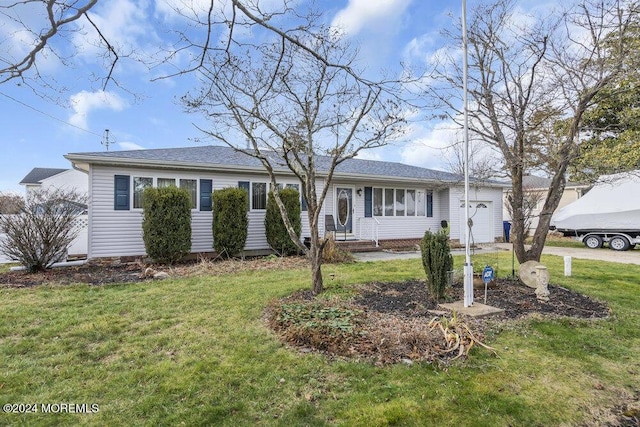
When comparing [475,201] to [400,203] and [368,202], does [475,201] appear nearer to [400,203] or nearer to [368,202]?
[400,203]

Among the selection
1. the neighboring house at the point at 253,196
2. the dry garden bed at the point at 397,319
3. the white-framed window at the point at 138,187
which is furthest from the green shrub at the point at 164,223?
the dry garden bed at the point at 397,319

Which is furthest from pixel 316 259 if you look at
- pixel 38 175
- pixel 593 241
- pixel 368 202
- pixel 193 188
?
pixel 38 175

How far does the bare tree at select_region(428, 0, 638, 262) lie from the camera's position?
19.1ft

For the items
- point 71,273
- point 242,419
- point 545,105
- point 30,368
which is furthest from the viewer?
point 71,273

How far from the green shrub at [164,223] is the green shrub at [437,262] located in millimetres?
6378

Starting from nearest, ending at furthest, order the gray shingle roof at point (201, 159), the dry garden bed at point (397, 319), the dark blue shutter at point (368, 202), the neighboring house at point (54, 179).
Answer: the dry garden bed at point (397, 319)
the gray shingle roof at point (201, 159)
the dark blue shutter at point (368, 202)
the neighboring house at point (54, 179)

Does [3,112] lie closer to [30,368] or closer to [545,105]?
[30,368]

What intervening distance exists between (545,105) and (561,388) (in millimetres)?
5164

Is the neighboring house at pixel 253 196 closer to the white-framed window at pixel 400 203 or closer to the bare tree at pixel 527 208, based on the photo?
the white-framed window at pixel 400 203

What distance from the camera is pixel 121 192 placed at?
968cm

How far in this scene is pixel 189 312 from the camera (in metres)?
4.89

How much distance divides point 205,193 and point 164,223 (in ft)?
6.84

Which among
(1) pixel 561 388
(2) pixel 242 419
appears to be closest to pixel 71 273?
(2) pixel 242 419

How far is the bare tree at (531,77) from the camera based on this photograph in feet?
19.1
